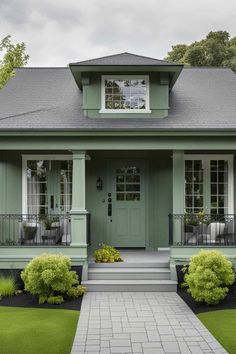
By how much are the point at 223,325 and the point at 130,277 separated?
3.28 meters

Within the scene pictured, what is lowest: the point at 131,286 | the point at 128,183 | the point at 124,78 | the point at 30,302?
the point at 30,302

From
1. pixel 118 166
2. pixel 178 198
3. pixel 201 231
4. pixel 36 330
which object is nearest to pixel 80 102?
pixel 118 166

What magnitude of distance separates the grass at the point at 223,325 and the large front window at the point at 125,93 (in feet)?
20.2

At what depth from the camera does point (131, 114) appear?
12211 millimetres

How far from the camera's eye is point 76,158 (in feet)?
35.6

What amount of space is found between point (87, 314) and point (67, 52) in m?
27.2

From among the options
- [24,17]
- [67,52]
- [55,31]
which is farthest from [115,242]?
[67,52]

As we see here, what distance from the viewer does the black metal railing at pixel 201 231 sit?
11.0 m

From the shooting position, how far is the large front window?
12398 millimetres

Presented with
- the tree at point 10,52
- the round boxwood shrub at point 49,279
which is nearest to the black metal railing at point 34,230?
the round boxwood shrub at point 49,279

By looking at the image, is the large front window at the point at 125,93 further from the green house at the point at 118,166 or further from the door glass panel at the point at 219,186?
the door glass panel at the point at 219,186

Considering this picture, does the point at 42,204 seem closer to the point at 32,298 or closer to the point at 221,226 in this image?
the point at 32,298

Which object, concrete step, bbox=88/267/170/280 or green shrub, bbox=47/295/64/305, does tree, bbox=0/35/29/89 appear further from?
green shrub, bbox=47/295/64/305

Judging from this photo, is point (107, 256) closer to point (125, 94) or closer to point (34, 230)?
point (34, 230)
